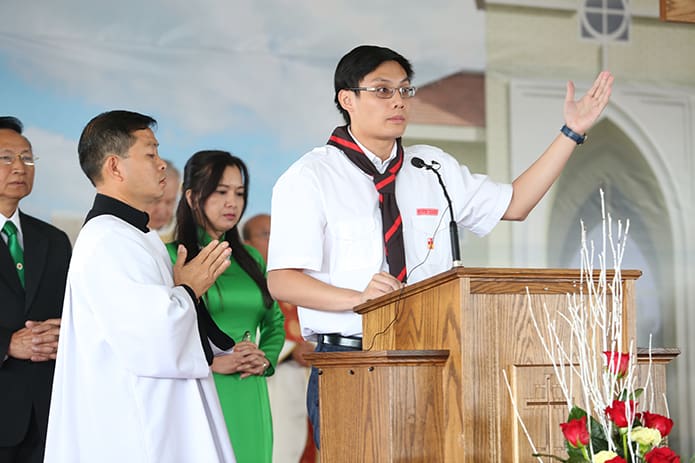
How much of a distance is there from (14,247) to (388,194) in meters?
1.67

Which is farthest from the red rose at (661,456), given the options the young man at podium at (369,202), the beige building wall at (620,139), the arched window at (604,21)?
the arched window at (604,21)

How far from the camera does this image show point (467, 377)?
2361 millimetres

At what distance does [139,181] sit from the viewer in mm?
3389

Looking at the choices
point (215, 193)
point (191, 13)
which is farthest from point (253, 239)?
point (191, 13)

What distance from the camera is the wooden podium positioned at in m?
2.37

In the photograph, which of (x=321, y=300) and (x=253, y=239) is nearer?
(x=321, y=300)

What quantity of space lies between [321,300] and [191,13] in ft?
10.1

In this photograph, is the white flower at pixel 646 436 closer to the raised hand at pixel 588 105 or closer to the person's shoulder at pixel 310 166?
the raised hand at pixel 588 105

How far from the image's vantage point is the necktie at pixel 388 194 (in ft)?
11.1

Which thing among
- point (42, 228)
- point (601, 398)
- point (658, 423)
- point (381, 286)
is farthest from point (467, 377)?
point (42, 228)

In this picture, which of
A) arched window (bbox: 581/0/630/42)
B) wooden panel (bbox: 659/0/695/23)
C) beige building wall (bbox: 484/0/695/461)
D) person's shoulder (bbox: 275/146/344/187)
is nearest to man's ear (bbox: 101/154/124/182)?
person's shoulder (bbox: 275/146/344/187)

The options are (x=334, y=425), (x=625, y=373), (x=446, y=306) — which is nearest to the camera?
(x=625, y=373)

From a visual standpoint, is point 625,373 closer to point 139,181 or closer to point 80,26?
point 139,181

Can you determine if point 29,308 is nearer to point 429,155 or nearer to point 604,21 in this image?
point 429,155
